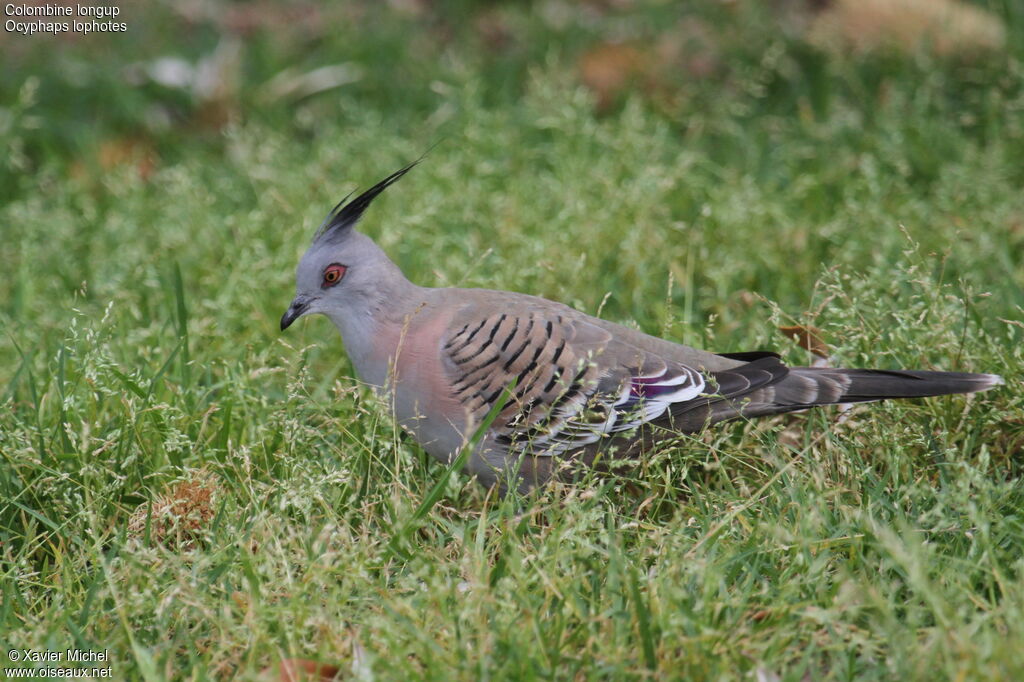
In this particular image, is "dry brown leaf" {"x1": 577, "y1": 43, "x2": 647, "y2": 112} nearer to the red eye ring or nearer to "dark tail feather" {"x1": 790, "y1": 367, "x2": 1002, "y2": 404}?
the red eye ring

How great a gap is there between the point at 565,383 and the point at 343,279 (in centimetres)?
86

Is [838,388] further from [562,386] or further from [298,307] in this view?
[298,307]

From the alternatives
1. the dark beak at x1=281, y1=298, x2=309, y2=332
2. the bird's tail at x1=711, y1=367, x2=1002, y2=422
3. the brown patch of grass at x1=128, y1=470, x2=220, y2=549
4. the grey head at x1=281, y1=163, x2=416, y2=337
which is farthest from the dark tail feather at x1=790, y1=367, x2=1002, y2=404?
the brown patch of grass at x1=128, y1=470, x2=220, y2=549

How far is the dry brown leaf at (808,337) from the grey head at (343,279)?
1.28 m

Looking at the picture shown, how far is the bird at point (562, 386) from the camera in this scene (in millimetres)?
3088

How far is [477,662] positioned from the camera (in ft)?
7.48

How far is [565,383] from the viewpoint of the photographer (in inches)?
122

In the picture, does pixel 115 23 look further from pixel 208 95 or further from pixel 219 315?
pixel 219 315

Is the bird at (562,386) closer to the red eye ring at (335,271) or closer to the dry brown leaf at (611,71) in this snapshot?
the red eye ring at (335,271)

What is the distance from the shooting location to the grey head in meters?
3.49

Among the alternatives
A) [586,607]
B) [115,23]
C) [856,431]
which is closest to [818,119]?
[856,431]

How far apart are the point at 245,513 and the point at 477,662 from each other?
0.93 meters

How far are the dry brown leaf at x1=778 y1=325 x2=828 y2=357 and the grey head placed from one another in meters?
1.28

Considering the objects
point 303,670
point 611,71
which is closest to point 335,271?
point 303,670
